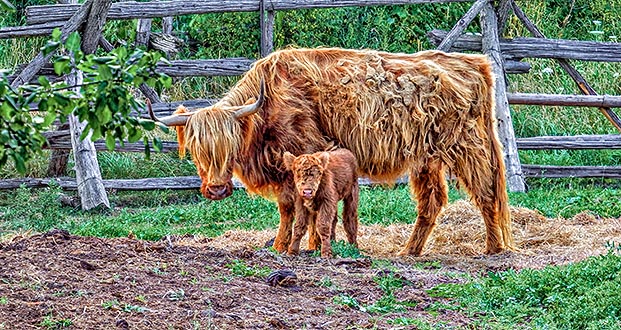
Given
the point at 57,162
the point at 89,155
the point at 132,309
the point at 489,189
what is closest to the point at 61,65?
the point at 132,309

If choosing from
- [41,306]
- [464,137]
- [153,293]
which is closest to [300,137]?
[464,137]

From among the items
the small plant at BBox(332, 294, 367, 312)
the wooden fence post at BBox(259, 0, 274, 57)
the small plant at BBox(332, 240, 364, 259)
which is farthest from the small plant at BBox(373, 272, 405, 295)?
the wooden fence post at BBox(259, 0, 274, 57)

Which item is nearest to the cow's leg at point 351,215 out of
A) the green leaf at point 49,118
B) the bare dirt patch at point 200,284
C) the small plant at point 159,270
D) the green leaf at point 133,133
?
the bare dirt patch at point 200,284

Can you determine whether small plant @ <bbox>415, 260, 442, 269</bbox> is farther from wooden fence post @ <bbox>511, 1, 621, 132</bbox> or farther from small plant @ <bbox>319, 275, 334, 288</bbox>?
wooden fence post @ <bbox>511, 1, 621, 132</bbox>

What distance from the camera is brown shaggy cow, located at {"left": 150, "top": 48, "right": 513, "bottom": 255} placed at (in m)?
8.48

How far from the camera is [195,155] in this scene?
837 centimetres

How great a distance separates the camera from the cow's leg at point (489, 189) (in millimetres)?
9117

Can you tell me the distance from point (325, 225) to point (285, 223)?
67 cm

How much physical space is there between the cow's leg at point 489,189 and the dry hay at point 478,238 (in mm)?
209

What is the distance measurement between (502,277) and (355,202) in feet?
5.79

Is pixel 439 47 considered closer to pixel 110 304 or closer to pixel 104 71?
pixel 110 304

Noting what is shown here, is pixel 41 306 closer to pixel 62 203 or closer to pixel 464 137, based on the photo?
pixel 464 137

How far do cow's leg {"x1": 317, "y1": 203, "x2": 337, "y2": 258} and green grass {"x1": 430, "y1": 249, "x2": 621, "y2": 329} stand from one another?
4.21 ft

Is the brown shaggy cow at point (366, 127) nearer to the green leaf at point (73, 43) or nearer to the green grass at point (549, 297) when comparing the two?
the green grass at point (549, 297)
